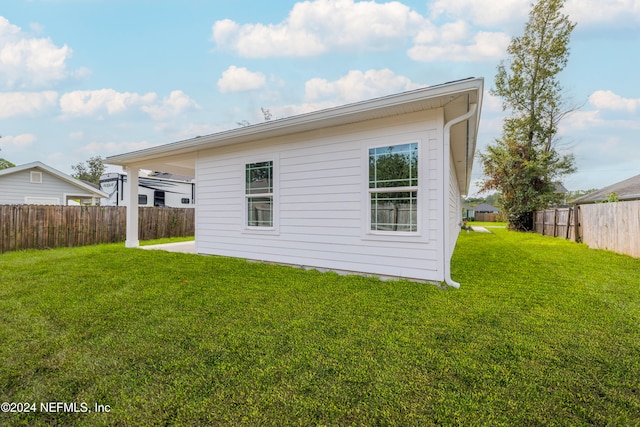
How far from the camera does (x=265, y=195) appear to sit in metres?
5.68

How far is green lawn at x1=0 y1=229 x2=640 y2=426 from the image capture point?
1565 millimetres

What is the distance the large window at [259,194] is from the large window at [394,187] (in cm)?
217

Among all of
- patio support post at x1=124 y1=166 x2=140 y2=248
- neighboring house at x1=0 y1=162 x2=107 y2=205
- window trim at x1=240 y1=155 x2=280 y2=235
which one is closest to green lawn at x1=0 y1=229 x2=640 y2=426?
window trim at x1=240 y1=155 x2=280 y2=235

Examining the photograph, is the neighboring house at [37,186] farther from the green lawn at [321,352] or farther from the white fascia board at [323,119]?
the green lawn at [321,352]

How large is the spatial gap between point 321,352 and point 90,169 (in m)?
48.4

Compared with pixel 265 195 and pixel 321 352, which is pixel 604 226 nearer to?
pixel 265 195

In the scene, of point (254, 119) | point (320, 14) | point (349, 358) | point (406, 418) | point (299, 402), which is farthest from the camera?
point (254, 119)

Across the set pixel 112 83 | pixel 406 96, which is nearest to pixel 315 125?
pixel 406 96

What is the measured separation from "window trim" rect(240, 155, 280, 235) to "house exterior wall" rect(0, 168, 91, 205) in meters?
12.3

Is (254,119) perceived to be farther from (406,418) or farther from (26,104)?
(406,418)

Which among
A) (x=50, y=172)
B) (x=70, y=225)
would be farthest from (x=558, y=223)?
(x=50, y=172)

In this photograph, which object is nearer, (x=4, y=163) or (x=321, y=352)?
(x=321, y=352)

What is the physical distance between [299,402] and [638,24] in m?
14.6

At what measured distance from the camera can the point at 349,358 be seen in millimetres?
2098
